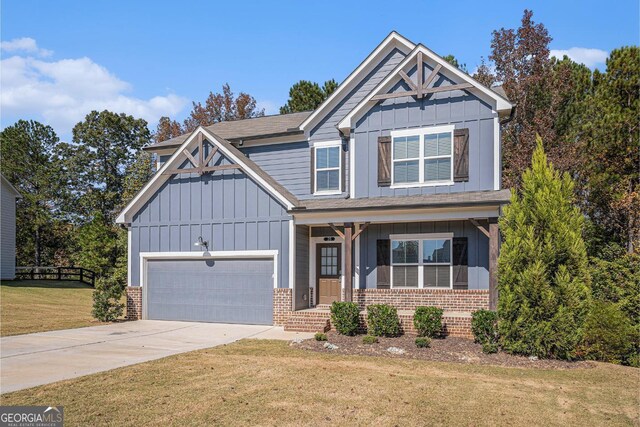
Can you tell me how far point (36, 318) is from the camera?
55.1 feet

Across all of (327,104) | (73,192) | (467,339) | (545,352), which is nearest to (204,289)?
(327,104)

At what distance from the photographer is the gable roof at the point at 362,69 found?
626 inches

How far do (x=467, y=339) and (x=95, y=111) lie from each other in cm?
3900

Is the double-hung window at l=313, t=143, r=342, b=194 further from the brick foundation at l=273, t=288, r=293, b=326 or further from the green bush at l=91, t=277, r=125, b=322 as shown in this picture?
the green bush at l=91, t=277, r=125, b=322

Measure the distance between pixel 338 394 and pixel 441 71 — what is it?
10.8 m

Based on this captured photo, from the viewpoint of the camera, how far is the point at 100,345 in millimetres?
11805

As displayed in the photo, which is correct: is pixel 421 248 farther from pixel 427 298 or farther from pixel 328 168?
pixel 328 168

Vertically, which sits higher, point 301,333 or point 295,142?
point 295,142

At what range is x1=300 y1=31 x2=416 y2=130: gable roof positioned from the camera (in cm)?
1591

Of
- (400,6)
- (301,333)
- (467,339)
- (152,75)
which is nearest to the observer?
(467,339)

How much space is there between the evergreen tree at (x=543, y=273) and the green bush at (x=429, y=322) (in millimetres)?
1760

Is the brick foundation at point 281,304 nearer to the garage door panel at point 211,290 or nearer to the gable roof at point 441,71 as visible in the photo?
the garage door panel at point 211,290

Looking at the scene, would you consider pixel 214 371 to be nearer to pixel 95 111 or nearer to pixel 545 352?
pixel 545 352

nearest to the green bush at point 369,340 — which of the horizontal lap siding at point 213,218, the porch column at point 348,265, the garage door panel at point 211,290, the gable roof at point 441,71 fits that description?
the porch column at point 348,265
